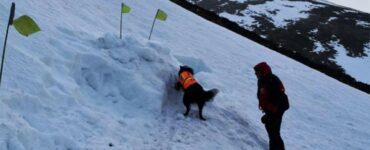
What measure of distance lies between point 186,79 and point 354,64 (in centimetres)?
5599

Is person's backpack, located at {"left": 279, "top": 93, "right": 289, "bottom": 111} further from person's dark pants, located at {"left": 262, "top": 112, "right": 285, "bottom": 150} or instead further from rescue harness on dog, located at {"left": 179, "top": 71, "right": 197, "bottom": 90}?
rescue harness on dog, located at {"left": 179, "top": 71, "right": 197, "bottom": 90}

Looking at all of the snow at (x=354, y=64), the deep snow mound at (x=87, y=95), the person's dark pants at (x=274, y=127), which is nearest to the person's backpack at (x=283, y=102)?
the person's dark pants at (x=274, y=127)

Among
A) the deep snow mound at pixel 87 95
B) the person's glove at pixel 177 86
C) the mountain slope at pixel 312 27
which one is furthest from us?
the mountain slope at pixel 312 27

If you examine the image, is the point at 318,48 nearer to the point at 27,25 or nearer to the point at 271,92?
the point at 271,92

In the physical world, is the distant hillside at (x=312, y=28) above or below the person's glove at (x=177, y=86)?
below

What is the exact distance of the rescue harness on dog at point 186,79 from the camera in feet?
31.8

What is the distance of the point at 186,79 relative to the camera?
9852 mm

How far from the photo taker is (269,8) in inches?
3533

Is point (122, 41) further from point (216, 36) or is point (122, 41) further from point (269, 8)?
point (269, 8)

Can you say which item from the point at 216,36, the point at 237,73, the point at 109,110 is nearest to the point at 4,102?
the point at 109,110

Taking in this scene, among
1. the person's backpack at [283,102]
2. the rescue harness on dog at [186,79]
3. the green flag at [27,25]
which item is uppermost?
the green flag at [27,25]

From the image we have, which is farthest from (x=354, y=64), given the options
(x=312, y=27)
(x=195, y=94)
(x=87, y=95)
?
(x=87, y=95)

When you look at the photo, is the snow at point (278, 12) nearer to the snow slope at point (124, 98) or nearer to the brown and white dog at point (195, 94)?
the snow slope at point (124, 98)

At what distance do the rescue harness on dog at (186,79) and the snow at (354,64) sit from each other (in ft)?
162
